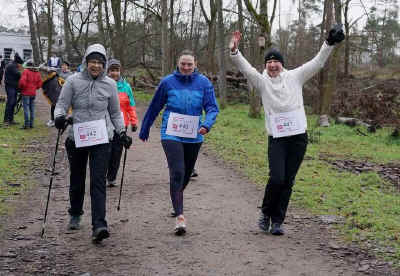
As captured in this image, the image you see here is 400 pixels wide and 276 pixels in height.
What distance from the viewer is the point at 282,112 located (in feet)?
19.1

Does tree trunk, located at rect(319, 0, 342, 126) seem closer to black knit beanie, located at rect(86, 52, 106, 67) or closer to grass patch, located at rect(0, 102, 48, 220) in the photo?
grass patch, located at rect(0, 102, 48, 220)

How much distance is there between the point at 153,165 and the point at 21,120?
28.2 feet

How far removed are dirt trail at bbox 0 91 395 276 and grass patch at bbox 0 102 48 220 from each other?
1.33ft

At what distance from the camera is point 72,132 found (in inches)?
227

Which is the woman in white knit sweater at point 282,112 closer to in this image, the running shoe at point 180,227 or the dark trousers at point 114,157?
the running shoe at point 180,227

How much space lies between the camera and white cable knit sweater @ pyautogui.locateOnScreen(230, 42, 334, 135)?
5.86 m

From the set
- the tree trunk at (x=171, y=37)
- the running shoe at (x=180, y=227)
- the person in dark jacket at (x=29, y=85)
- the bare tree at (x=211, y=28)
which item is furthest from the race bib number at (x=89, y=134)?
the bare tree at (x=211, y=28)

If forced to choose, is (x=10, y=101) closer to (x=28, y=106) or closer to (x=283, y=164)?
(x=28, y=106)

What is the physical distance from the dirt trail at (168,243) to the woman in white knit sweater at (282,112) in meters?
0.63

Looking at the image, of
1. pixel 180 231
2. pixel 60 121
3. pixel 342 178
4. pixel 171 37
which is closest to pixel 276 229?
pixel 180 231

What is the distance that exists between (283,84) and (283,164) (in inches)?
35.3

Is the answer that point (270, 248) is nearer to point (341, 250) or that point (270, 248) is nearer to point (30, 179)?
point (341, 250)

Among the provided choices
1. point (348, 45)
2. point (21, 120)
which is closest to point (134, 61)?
point (348, 45)

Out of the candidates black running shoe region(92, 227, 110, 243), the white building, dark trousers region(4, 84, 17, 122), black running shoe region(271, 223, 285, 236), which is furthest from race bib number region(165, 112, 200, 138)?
the white building
